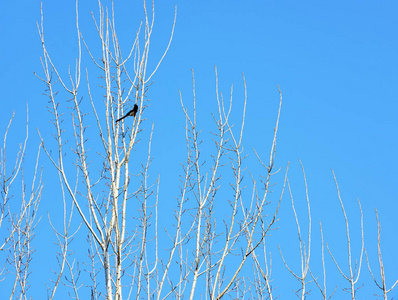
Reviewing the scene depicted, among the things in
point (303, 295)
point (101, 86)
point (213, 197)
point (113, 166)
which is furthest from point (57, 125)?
point (303, 295)

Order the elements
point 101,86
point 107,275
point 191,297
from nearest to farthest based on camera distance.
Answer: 1. point 107,275
2. point 191,297
3. point 101,86

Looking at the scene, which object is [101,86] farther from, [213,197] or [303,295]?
[303,295]

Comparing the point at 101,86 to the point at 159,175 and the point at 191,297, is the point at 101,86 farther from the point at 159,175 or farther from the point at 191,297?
the point at 191,297

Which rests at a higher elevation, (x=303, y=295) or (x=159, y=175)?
(x=159, y=175)

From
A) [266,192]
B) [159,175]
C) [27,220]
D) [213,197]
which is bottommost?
[266,192]

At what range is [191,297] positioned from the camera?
133 inches

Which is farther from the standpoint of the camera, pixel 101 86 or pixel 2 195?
pixel 2 195

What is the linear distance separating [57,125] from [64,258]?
1569 mm

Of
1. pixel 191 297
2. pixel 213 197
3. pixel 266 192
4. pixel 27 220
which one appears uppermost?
pixel 27 220

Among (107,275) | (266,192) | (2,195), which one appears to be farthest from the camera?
(2,195)

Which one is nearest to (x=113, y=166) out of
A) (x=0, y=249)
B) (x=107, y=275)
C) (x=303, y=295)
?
(x=107, y=275)

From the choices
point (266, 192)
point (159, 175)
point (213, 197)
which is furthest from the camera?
point (159, 175)

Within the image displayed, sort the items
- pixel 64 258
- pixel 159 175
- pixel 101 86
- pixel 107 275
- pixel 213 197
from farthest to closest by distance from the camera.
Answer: pixel 64 258 → pixel 159 175 → pixel 213 197 → pixel 101 86 → pixel 107 275

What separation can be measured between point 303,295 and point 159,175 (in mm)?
1564
